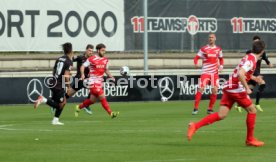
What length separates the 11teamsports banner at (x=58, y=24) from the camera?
3916 cm

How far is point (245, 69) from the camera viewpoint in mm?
14266

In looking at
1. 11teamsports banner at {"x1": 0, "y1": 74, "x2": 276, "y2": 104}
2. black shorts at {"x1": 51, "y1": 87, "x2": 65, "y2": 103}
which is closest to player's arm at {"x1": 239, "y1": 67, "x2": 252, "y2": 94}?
black shorts at {"x1": 51, "y1": 87, "x2": 65, "y2": 103}

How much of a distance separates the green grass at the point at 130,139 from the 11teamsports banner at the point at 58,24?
47.9 ft

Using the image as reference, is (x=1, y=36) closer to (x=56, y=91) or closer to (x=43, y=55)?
(x=43, y=55)

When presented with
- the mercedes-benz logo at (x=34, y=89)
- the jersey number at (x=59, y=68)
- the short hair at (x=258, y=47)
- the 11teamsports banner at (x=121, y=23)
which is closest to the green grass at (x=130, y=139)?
the jersey number at (x=59, y=68)

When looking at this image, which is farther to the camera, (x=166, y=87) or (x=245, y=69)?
(x=166, y=87)

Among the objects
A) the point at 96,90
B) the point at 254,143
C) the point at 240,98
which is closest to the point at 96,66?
the point at 96,90

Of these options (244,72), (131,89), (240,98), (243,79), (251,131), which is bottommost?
(251,131)

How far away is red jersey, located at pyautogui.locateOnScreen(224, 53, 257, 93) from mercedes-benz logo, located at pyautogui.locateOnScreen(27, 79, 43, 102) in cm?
1649

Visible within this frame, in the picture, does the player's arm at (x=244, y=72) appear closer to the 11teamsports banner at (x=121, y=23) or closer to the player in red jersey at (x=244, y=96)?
the player in red jersey at (x=244, y=96)

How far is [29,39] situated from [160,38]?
6.01 metres

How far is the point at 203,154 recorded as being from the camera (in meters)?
13.5

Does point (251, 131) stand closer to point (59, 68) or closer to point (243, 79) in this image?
point (243, 79)

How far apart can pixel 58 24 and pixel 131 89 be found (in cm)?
871
